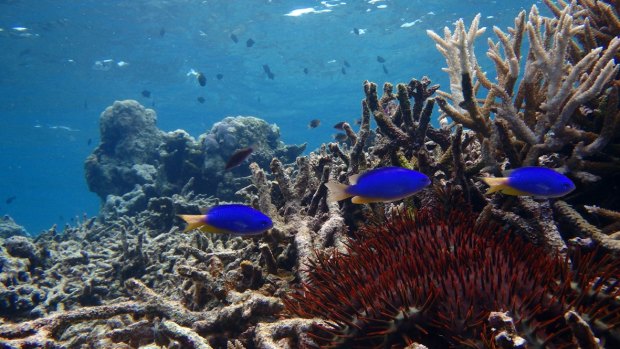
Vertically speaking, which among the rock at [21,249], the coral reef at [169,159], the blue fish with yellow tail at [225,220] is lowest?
the coral reef at [169,159]

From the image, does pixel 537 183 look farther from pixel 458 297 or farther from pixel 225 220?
pixel 225 220

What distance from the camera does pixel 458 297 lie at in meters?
1.92

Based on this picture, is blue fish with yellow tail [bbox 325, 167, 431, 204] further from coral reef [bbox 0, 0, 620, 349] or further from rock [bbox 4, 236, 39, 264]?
rock [bbox 4, 236, 39, 264]

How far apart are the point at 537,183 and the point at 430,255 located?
102cm

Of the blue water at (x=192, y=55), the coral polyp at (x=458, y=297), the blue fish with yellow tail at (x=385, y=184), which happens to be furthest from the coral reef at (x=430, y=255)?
the blue water at (x=192, y=55)

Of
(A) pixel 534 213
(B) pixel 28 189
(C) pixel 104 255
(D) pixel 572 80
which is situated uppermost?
(D) pixel 572 80

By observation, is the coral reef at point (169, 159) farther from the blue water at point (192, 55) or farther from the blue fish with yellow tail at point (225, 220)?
the blue fish with yellow tail at point (225, 220)

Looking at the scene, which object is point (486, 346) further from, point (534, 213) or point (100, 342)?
point (100, 342)

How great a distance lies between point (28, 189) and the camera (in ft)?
271

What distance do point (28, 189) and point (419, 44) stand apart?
88.7 meters

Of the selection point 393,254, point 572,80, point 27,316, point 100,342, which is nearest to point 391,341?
point 393,254

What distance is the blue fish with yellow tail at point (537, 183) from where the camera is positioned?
260 cm

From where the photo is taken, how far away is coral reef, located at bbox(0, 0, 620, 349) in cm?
190

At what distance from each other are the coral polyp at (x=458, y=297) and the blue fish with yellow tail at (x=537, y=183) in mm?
446
